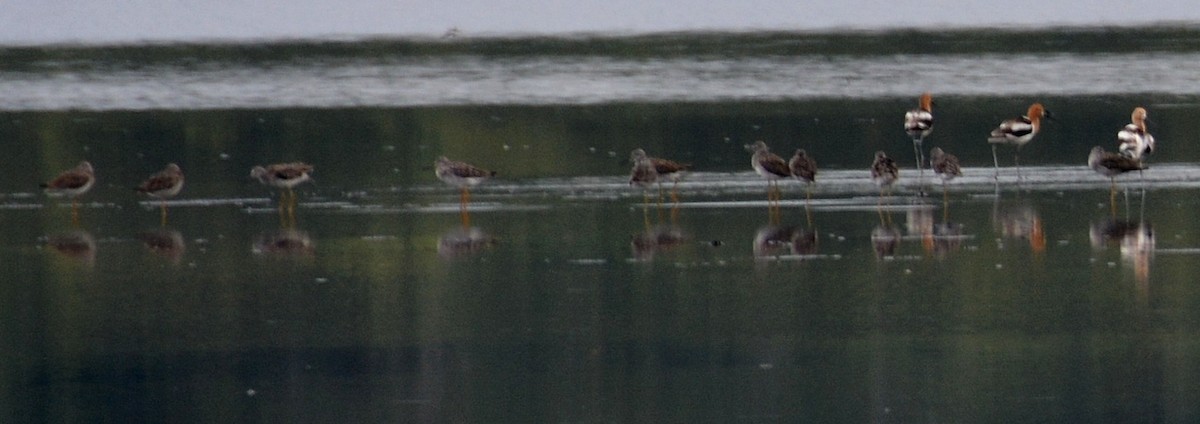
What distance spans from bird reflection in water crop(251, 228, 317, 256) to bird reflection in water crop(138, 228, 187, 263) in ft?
1.56

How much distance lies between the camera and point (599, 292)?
11.4 metres

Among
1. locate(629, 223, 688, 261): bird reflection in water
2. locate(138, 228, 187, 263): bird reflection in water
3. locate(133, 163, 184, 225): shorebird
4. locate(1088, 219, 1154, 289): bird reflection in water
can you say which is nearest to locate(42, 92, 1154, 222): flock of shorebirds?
locate(133, 163, 184, 225): shorebird

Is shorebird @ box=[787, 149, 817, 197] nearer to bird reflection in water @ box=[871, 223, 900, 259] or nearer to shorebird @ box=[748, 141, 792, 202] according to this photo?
shorebird @ box=[748, 141, 792, 202]

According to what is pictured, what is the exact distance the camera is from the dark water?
884 cm

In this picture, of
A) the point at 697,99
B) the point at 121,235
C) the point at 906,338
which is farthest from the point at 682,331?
the point at 697,99

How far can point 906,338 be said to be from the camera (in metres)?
9.91

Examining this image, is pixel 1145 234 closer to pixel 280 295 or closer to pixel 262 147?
pixel 280 295

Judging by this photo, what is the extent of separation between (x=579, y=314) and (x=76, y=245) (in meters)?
4.65

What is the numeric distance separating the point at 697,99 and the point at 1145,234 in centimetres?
1382

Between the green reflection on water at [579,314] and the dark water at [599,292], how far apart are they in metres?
0.03

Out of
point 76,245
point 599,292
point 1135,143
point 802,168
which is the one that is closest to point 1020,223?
point 802,168

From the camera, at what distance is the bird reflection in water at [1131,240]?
39.3 ft

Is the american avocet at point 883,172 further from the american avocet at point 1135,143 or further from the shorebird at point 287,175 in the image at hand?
the shorebird at point 287,175

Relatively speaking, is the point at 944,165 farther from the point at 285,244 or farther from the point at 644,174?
the point at 285,244
